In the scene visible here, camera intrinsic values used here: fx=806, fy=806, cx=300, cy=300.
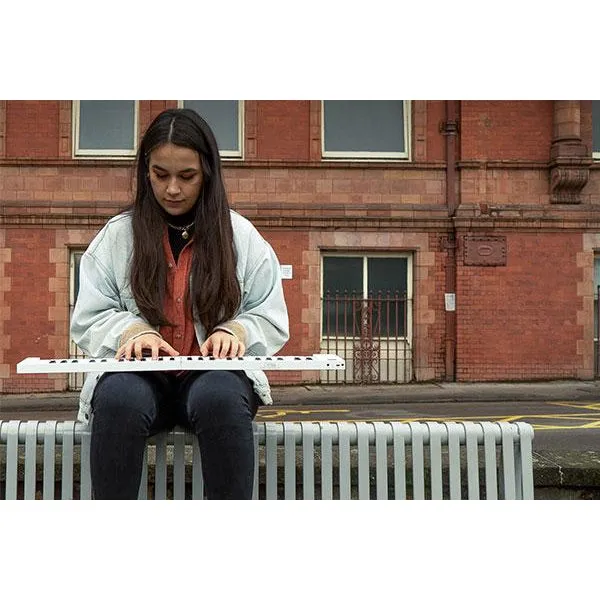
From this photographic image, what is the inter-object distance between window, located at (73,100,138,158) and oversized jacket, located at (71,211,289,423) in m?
9.04

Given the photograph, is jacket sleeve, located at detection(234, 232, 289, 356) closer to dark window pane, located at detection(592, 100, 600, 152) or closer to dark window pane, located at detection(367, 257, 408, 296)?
dark window pane, located at detection(367, 257, 408, 296)

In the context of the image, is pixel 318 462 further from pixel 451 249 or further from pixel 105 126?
pixel 105 126

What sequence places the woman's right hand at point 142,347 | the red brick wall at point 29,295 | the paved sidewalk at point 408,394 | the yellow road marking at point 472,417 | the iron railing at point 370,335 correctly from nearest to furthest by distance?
the woman's right hand at point 142,347
the yellow road marking at point 472,417
the paved sidewalk at point 408,394
the red brick wall at point 29,295
the iron railing at point 370,335

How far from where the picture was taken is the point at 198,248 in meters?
2.01

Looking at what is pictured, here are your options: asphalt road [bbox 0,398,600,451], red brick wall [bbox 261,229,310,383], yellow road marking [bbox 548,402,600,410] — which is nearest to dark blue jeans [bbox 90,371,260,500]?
asphalt road [bbox 0,398,600,451]

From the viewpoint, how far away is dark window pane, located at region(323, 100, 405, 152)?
10.9 m

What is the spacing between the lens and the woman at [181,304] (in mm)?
1708

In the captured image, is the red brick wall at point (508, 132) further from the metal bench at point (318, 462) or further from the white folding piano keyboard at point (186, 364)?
the white folding piano keyboard at point (186, 364)

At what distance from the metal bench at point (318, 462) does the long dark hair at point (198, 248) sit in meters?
0.31

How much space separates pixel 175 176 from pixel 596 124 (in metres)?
10.3

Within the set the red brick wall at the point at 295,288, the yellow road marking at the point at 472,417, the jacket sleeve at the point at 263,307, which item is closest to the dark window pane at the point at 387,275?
the red brick wall at the point at 295,288

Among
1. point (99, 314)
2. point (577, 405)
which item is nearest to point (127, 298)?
point (99, 314)

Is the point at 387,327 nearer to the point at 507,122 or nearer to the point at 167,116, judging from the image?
the point at 507,122

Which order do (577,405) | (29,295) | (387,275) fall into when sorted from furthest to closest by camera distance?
(387,275) < (29,295) < (577,405)
